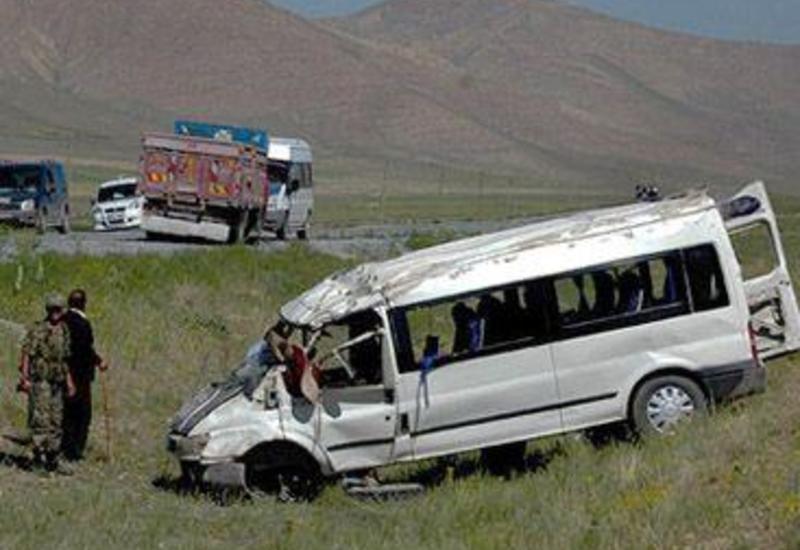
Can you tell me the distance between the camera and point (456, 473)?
56.0 ft

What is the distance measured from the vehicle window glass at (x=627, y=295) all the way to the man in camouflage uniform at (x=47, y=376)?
15.1 feet

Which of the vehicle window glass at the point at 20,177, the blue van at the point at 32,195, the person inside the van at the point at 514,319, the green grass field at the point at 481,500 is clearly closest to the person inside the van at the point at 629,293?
the person inside the van at the point at 514,319

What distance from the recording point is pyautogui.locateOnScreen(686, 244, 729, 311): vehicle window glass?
16.2m

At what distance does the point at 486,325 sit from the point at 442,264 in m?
0.69

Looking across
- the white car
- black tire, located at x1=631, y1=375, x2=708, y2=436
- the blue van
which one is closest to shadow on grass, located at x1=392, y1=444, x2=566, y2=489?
black tire, located at x1=631, y1=375, x2=708, y2=436

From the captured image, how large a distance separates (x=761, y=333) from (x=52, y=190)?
31148 millimetres

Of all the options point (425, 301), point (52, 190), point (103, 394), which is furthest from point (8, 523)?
point (52, 190)

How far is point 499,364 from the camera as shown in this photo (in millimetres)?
16109

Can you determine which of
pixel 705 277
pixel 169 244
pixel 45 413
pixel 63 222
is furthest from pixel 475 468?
pixel 63 222

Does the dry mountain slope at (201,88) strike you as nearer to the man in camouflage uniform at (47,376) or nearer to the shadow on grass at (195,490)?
the shadow on grass at (195,490)

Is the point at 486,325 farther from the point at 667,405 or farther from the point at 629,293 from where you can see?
the point at 667,405

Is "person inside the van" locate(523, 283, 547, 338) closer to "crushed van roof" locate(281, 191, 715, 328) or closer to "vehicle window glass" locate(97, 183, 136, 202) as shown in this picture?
"crushed van roof" locate(281, 191, 715, 328)

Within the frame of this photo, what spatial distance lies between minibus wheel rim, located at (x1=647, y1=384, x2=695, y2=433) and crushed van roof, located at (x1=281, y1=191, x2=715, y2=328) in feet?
5.00

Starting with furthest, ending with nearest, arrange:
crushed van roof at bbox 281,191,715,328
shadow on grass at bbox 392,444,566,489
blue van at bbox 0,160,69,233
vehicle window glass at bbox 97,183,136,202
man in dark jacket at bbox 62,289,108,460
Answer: vehicle window glass at bbox 97,183,136,202, blue van at bbox 0,160,69,233, man in dark jacket at bbox 62,289,108,460, shadow on grass at bbox 392,444,566,489, crushed van roof at bbox 281,191,715,328
